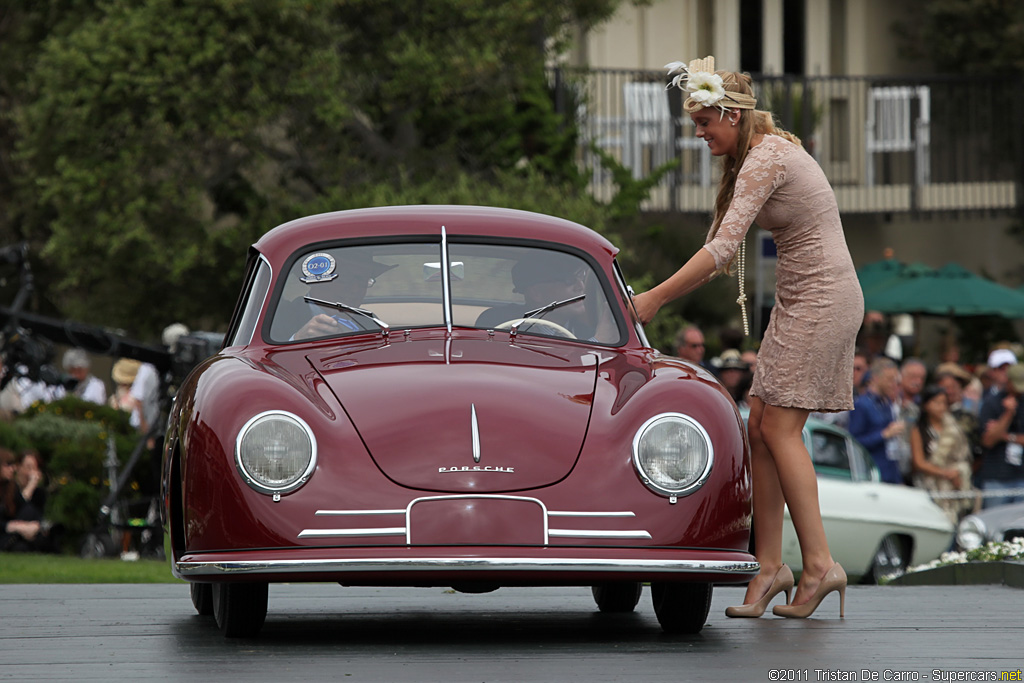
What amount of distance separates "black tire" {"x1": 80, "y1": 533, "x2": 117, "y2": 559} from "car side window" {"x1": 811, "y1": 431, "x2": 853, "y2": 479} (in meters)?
5.97

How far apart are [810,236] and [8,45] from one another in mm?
17710

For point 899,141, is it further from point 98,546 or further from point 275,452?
point 275,452

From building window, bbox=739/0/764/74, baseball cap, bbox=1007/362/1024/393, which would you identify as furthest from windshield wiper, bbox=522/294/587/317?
building window, bbox=739/0/764/74

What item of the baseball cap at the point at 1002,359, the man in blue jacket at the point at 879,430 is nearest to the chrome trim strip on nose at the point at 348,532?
the man in blue jacket at the point at 879,430

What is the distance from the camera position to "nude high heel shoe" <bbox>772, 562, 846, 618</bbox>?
241 inches

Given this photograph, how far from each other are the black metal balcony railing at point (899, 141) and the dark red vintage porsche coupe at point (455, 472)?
20.0 metres

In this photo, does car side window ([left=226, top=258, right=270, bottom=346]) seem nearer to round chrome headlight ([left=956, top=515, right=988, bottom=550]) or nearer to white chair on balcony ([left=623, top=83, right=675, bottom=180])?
round chrome headlight ([left=956, top=515, right=988, bottom=550])

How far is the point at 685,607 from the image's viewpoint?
18.6 ft

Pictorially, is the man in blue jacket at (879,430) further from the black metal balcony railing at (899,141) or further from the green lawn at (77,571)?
the black metal balcony railing at (899,141)

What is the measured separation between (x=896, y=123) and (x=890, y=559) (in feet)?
49.7

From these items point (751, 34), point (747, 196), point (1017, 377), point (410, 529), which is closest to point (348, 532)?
point (410, 529)

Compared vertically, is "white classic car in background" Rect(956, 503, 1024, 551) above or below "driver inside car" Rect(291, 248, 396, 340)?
below

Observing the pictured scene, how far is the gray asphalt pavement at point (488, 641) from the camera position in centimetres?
466

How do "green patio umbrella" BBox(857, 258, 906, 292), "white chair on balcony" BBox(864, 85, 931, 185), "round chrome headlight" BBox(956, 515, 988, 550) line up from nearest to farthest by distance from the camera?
"round chrome headlight" BBox(956, 515, 988, 550), "green patio umbrella" BBox(857, 258, 906, 292), "white chair on balcony" BBox(864, 85, 931, 185)
